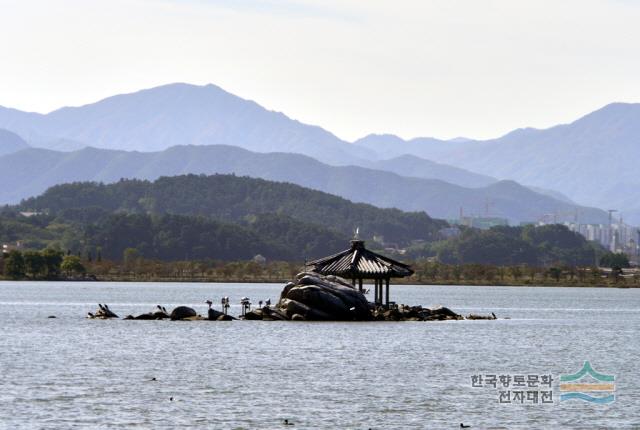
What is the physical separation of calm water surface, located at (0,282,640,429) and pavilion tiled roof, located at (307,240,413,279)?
133 inches

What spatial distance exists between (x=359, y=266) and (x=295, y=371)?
29406mm

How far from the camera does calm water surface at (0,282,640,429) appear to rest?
43312 mm

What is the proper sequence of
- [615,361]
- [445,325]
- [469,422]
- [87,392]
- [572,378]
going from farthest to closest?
[445,325]
[615,361]
[572,378]
[87,392]
[469,422]

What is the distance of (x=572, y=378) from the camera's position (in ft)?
184

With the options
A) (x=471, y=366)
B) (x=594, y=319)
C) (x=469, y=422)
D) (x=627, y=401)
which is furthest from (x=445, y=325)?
(x=469, y=422)

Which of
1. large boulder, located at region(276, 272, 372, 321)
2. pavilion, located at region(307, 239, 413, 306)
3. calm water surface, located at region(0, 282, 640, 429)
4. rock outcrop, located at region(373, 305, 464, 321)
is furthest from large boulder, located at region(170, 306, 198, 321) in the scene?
rock outcrop, located at region(373, 305, 464, 321)

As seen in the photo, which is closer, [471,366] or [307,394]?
[307,394]

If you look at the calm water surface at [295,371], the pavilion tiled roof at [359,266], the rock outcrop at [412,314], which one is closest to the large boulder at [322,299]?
the calm water surface at [295,371]

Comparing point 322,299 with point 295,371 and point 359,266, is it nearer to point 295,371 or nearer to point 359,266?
point 359,266

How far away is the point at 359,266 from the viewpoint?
85.9m

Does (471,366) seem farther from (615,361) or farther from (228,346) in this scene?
(228,346)

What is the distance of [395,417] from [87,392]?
1177 centimetres

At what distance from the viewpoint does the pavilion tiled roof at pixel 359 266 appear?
85438mm

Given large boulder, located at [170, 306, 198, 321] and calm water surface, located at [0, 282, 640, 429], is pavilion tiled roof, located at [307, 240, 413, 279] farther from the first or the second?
large boulder, located at [170, 306, 198, 321]
